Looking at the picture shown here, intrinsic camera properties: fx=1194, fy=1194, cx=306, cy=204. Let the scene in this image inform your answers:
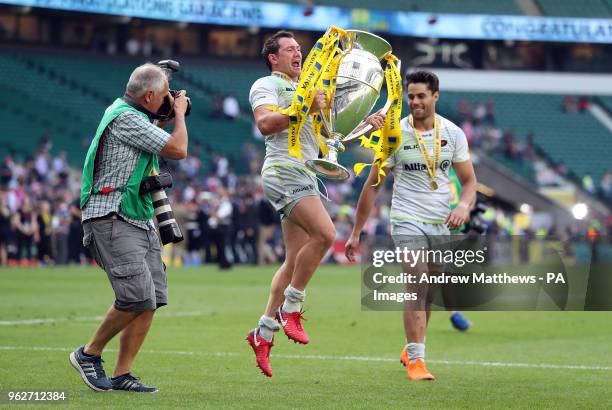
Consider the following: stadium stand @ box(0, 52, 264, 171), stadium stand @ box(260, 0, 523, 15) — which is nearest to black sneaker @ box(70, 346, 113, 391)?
stadium stand @ box(0, 52, 264, 171)

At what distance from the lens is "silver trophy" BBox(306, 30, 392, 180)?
859 centimetres

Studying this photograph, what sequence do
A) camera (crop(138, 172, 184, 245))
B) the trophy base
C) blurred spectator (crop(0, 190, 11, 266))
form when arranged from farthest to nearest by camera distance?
blurred spectator (crop(0, 190, 11, 266)) → the trophy base → camera (crop(138, 172, 184, 245))

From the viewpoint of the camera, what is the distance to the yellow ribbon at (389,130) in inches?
349

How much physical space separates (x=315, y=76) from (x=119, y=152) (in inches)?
59.7

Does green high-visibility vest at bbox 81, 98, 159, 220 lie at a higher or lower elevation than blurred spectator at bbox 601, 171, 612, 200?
higher

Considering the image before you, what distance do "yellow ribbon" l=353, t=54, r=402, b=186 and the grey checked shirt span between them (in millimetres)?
1683

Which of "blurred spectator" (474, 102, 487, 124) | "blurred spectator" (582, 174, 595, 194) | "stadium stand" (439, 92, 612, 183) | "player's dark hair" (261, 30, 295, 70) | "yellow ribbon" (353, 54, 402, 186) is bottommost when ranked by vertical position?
"blurred spectator" (582, 174, 595, 194)

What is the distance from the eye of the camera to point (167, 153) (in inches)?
316

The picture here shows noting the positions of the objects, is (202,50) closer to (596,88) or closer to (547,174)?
(547,174)

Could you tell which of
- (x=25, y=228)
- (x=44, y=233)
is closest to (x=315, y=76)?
(x=25, y=228)

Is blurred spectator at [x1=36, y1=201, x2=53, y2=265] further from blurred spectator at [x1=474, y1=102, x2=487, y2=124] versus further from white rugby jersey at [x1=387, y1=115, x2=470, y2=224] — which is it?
blurred spectator at [x1=474, y1=102, x2=487, y2=124]

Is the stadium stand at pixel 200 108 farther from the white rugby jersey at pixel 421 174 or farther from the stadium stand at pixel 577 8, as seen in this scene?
the white rugby jersey at pixel 421 174

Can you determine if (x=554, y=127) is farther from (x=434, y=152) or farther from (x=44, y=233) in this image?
(x=434, y=152)

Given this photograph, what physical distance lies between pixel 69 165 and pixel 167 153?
2984cm
